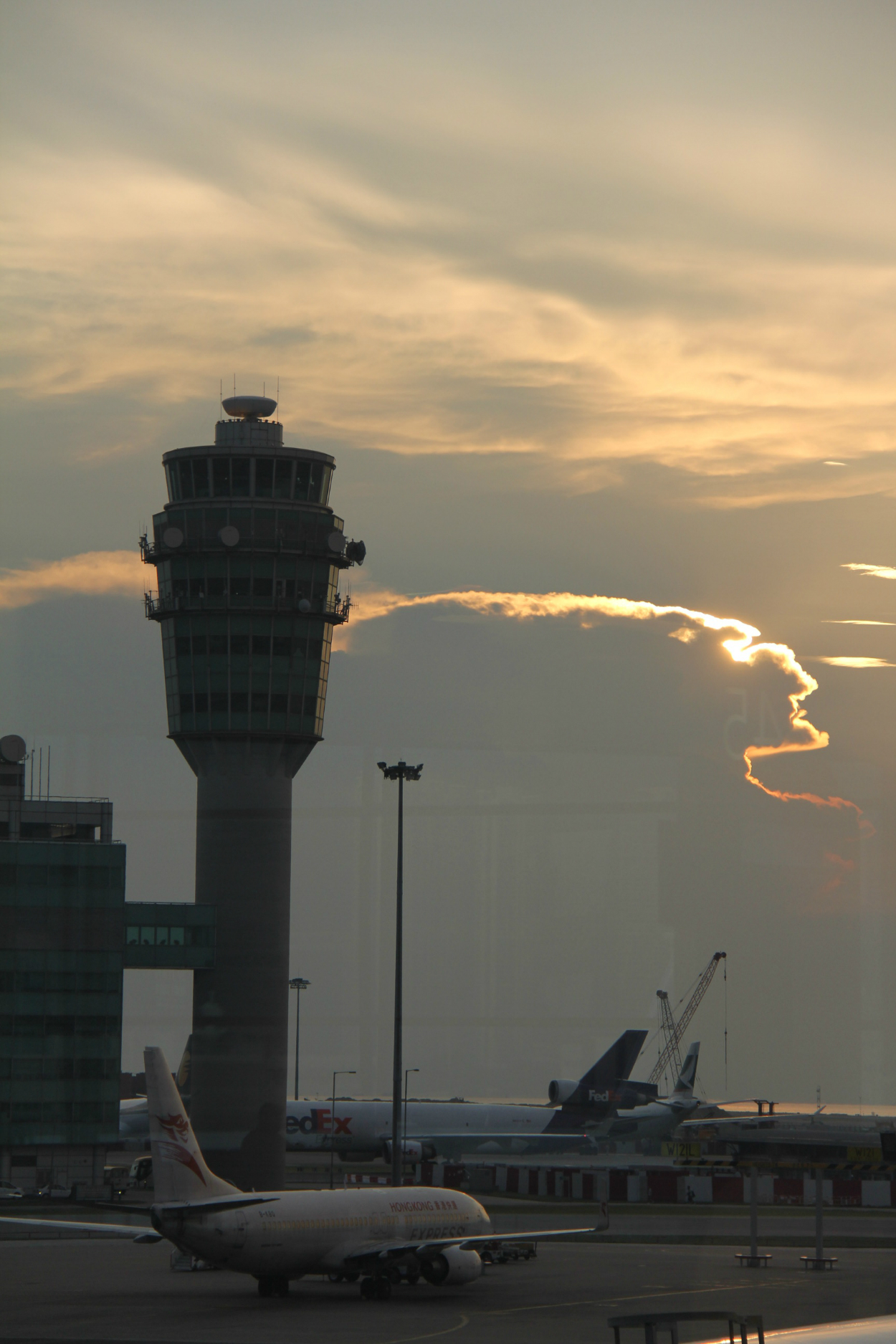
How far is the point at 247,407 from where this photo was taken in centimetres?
14262

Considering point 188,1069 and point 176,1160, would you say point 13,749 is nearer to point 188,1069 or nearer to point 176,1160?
point 188,1069

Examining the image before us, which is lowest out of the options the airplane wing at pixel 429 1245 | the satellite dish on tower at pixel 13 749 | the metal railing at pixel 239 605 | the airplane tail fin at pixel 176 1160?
the airplane wing at pixel 429 1245

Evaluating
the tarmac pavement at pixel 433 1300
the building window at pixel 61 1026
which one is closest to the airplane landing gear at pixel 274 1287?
the tarmac pavement at pixel 433 1300

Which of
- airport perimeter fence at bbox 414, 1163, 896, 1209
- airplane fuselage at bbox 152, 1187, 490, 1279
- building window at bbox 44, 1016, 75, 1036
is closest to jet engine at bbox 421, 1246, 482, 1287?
airplane fuselage at bbox 152, 1187, 490, 1279

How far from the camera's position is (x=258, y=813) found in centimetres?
13200

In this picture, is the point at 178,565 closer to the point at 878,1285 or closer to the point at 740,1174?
the point at 740,1174

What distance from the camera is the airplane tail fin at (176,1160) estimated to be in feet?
165

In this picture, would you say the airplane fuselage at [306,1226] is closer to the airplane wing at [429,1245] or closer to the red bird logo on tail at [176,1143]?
the airplane wing at [429,1245]

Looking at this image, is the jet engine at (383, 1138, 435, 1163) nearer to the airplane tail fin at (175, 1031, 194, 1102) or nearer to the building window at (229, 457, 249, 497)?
the airplane tail fin at (175, 1031, 194, 1102)

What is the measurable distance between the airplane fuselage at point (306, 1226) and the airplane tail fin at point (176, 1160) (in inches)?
59.3

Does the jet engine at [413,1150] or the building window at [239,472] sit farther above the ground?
the building window at [239,472]

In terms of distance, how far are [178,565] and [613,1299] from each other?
3737 inches

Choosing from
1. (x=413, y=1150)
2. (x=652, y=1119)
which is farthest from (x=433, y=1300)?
(x=652, y=1119)

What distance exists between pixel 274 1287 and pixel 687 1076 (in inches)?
4864
